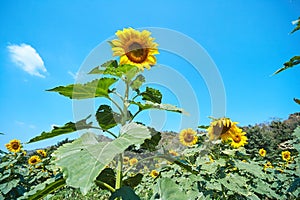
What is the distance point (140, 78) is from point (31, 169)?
544 centimetres

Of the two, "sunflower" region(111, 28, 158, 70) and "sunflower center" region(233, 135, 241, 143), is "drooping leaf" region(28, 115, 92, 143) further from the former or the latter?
"sunflower center" region(233, 135, 241, 143)

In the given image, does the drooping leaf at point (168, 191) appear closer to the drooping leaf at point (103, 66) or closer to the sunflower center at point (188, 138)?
the drooping leaf at point (103, 66)

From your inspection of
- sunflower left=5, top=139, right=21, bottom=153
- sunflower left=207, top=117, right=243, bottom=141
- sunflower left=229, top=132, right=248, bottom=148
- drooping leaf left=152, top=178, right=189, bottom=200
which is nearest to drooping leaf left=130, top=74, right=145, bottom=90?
drooping leaf left=152, top=178, right=189, bottom=200

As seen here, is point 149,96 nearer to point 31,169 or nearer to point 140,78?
point 140,78

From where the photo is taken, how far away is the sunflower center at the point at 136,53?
132 centimetres

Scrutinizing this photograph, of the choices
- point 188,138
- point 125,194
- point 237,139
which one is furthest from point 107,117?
point 188,138

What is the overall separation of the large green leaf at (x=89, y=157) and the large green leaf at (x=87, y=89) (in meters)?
0.20

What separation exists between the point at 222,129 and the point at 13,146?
13.9 feet

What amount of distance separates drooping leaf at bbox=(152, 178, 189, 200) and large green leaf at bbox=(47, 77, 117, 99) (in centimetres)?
41

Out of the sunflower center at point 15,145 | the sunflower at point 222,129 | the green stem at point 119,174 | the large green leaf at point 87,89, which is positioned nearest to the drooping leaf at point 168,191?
the green stem at point 119,174

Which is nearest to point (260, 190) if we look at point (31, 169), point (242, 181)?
point (242, 181)

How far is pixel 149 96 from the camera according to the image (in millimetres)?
1145

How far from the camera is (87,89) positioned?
37.2 inches

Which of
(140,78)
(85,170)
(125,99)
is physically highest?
(140,78)
